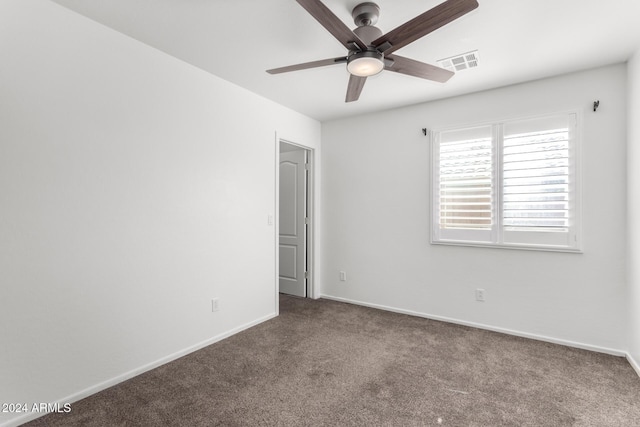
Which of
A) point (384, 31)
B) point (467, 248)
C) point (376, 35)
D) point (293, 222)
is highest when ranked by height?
point (384, 31)

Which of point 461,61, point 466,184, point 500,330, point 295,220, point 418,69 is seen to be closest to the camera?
point 418,69

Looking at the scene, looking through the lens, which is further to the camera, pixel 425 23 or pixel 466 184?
pixel 466 184

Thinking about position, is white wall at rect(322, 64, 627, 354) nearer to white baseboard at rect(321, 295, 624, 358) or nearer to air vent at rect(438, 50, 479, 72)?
white baseboard at rect(321, 295, 624, 358)

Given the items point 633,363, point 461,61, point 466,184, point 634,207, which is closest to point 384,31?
point 461,61

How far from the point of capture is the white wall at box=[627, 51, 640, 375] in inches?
98.4

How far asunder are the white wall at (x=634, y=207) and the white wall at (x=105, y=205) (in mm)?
3430

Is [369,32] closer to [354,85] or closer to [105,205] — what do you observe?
[354,85]

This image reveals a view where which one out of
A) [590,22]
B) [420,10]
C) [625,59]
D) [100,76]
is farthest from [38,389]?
[625,59]

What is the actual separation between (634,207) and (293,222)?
11.9 feet

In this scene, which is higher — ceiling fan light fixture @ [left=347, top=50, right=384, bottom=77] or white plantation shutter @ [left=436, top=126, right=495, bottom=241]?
ceiling fan light fixture @ [left=347, top=50, right=384, bottom=77]

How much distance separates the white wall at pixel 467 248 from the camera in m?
2.81

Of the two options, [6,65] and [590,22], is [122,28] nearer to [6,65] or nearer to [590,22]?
[6,65]

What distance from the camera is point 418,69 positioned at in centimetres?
222

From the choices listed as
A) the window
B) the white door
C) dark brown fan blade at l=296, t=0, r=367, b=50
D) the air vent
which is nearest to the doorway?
the white door
